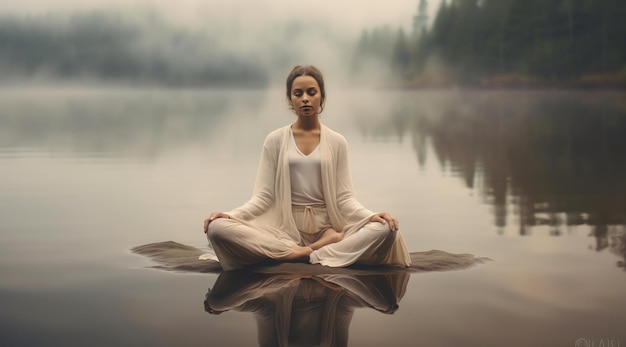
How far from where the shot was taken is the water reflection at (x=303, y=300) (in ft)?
10.9

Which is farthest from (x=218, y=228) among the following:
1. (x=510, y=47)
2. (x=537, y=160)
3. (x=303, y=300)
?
(x=510, y=47)

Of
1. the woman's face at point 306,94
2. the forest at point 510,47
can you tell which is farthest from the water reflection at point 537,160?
the forest at point 510,47

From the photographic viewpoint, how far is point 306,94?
14.3 feet

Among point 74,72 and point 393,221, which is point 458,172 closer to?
point 393,221

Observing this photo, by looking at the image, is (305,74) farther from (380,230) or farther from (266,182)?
(380,230)

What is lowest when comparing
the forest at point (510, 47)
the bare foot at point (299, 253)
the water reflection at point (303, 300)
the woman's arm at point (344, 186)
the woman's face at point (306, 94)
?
the water reflection at point (303, 300)

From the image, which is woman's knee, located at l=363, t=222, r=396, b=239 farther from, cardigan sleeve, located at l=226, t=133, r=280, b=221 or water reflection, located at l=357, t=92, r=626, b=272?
water reflection, located at l=357, t=92, r=626, b=272

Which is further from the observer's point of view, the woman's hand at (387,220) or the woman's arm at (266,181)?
the woman's arm at (266,181)

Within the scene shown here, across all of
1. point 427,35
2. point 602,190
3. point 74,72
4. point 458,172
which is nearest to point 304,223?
point 602,190

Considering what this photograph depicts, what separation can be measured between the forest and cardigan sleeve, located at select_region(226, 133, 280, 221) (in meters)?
27.8

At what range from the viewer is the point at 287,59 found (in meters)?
40.3

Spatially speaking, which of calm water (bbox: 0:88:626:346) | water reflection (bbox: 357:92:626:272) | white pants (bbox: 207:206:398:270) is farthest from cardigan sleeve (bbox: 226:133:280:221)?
water reflection (bbox: 357:92:626:272)

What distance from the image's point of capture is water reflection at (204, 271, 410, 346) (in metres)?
3.31

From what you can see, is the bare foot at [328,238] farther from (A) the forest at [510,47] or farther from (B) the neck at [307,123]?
(A) the forest at [510,47]
